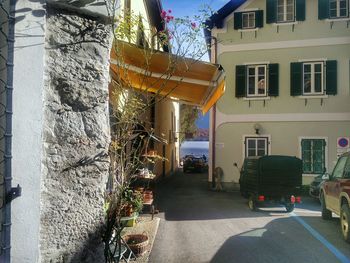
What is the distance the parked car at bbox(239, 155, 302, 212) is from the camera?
1179 centimetres

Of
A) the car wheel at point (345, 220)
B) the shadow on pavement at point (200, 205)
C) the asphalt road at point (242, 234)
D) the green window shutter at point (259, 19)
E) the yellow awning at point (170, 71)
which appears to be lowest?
the shadow on pavement at point (200, 205)

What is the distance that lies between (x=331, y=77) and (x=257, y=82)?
10.8ft

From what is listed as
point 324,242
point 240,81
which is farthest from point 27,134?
point 240,81

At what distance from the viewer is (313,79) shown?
55.1 ft

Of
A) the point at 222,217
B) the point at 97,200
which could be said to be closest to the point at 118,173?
the point at 97,200

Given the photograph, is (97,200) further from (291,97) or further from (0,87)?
(291,97)

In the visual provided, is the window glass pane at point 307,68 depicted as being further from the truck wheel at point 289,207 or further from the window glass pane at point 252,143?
the truck wheel at point 289,207

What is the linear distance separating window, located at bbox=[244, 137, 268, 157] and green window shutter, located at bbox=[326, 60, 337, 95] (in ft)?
11.9

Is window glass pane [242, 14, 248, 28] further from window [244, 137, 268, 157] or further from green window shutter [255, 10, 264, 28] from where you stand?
window [244, 137, 268, 157]

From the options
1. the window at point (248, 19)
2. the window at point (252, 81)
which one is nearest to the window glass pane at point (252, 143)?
the window at point (252, 81)

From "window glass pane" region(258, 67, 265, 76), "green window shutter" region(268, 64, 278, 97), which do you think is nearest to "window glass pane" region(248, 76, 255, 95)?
"window glass pane" region(258, 67, 265, 76)

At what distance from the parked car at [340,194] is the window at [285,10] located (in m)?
9.55

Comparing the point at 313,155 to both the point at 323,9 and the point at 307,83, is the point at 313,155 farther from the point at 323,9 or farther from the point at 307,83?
the point at 323,9

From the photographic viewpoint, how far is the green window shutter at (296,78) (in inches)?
661
